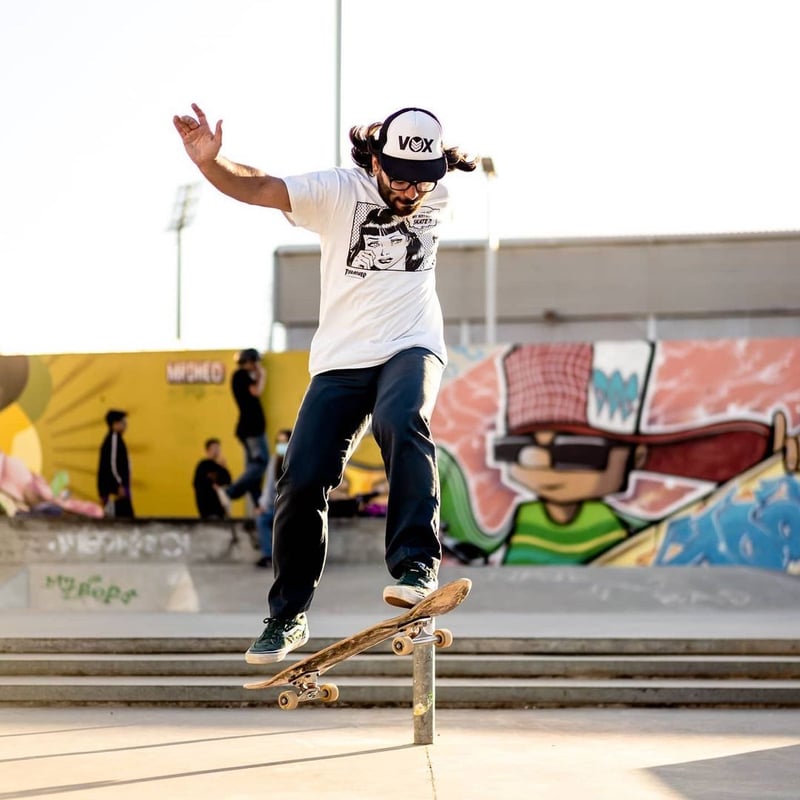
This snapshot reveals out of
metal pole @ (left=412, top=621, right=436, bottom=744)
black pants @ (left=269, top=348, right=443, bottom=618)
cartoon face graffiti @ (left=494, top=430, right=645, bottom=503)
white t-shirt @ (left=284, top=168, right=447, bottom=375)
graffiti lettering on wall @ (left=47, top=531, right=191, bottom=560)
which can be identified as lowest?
graffiti lettering on wall @ (left=47, top=531, right=191, bottom=560)

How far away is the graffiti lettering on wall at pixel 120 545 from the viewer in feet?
54.2

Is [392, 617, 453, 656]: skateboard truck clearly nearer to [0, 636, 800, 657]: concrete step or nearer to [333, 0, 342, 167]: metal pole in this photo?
[0, 636, 800, 657]: concrete step

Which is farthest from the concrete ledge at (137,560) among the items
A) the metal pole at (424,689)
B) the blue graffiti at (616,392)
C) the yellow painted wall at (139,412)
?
the metal pole at (424,689)

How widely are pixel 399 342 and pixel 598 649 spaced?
469 cm

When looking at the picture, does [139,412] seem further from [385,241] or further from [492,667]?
[385,241]

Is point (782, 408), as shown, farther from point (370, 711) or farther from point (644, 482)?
point (370, 711)

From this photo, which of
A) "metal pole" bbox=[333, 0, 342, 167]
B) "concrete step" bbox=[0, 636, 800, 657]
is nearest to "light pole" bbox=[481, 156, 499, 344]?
"metal pole" bbox=[333, 0, 342, 167]

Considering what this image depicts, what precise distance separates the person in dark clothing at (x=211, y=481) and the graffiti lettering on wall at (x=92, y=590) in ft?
5.02

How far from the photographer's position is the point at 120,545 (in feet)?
54.5

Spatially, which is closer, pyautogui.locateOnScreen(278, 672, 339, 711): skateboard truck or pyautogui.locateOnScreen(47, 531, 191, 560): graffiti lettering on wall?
pyautogui.locateOnScreen(278, 672, 339, 711): skateboard truck

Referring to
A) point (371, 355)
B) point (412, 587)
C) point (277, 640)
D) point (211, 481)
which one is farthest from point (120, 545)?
point (412, 587)

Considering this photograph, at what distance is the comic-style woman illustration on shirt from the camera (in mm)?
5625

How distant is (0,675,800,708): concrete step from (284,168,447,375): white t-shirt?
10.9 ft

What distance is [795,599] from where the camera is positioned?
15.6m
